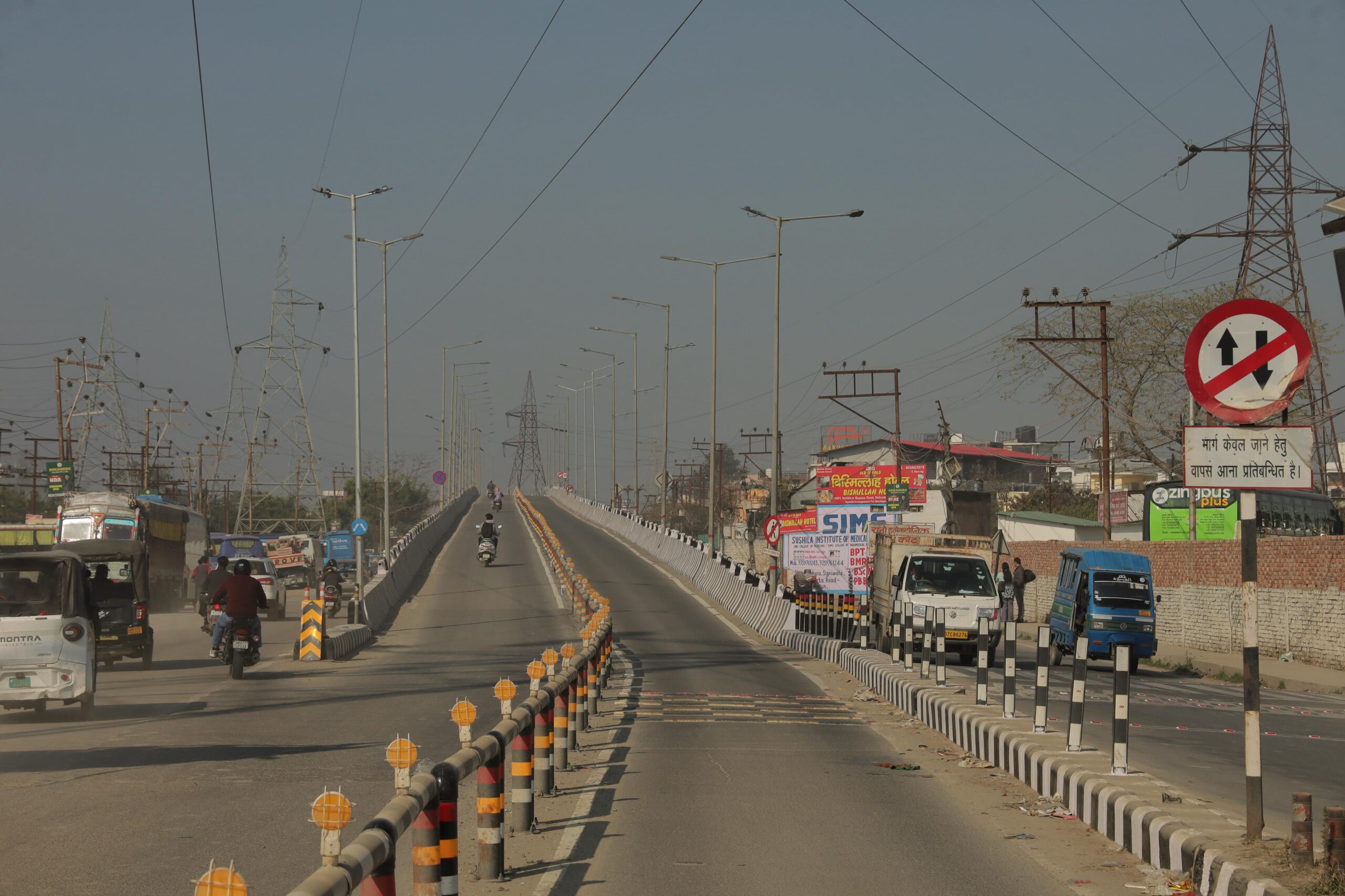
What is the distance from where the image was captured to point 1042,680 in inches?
463

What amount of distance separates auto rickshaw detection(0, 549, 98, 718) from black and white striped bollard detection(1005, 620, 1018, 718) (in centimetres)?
994

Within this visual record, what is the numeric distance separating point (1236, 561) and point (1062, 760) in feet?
82.2

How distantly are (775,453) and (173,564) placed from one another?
24.6 meters

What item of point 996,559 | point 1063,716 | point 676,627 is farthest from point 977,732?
point 676,627

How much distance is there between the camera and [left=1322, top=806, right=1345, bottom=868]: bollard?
21.1 ft

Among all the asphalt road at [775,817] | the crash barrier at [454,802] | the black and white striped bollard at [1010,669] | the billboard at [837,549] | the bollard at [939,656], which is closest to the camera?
the crash barrier at [454,802]

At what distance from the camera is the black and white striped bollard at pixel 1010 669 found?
1264cm

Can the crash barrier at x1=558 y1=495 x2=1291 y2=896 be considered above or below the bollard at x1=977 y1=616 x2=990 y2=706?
below

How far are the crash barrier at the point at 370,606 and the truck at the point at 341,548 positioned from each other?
376 centimetres

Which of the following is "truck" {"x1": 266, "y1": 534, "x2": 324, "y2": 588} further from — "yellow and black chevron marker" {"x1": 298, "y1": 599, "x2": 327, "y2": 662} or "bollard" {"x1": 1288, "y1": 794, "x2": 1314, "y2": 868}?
"bollard" {"x1": 1288, "y1": 794, "x2": 1314, "y2": 868}

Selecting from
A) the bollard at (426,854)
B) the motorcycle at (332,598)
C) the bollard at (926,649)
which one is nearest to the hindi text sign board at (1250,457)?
the bollard at (426,854)

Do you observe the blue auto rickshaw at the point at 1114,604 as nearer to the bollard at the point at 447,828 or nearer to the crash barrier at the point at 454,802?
the crash barrier at the point at 454,802

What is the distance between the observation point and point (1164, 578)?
1467 inches

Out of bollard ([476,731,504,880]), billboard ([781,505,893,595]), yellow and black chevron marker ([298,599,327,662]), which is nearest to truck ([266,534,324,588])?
billboard ([781,505,893,595])
